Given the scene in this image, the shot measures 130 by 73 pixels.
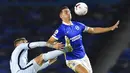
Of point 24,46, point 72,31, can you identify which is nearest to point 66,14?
point 72,31

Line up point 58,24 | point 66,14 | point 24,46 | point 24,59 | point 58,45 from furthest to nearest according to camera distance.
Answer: point 58,24, point 24,59, point 66,14, point 24,46, point 58,45

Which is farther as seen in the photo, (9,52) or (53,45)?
(9,52)

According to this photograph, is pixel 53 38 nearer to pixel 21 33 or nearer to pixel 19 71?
pixel 19 71

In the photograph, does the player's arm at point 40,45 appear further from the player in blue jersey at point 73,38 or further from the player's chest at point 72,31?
the player's chest at point 72,31

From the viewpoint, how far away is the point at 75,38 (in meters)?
6.41

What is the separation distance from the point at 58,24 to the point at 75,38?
3.42m

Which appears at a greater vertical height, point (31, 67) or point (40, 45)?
point (40, 45)

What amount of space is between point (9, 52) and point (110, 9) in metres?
2.42

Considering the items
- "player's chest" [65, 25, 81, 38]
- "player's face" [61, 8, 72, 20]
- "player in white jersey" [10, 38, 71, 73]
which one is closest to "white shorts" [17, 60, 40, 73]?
"player in white jersey" [10, 38, 71, 73]

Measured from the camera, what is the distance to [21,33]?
968cm

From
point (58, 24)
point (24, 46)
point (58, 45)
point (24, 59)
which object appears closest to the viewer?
point (58, 45)

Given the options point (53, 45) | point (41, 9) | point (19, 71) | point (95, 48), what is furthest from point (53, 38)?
point (41, 9)

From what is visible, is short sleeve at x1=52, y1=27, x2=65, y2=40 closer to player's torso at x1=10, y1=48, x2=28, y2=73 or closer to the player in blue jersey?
the player in blue jersey

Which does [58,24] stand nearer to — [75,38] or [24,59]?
[24,59]
